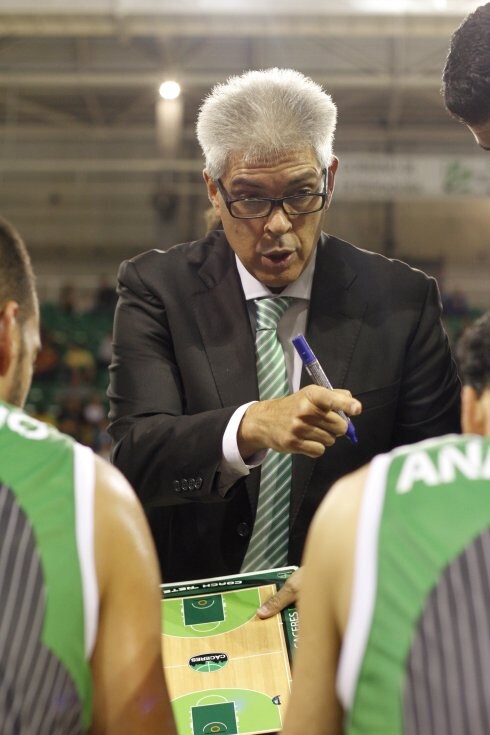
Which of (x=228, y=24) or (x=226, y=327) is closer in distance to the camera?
(x=226, y=327)

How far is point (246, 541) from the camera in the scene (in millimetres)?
1955

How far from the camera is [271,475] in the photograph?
201cm

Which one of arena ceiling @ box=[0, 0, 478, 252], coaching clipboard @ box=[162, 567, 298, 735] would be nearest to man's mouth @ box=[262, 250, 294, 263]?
coaching clipboard @ box=[162, 567, 298, 735]

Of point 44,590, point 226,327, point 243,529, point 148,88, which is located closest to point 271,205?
point 226,327

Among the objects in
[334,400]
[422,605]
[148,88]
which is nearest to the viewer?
[422,605]

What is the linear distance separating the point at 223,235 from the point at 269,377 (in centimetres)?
42

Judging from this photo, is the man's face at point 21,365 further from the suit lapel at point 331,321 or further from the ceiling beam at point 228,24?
the ceiling beam at point 228,24

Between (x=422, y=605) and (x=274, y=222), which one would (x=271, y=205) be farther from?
(x=422, y=605)

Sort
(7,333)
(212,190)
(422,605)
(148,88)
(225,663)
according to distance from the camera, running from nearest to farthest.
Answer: (422,605) < (7,333) < (225,663) < (212,190) < (148,88)

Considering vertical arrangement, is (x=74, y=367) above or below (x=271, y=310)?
below

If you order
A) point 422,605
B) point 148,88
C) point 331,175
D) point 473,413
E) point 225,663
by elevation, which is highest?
point 148,88

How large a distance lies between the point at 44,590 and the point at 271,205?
3.79 ft

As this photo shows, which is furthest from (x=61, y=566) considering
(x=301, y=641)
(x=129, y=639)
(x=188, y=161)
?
(x=188, y=161)

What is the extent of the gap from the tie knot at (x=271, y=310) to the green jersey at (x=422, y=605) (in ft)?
3.52
